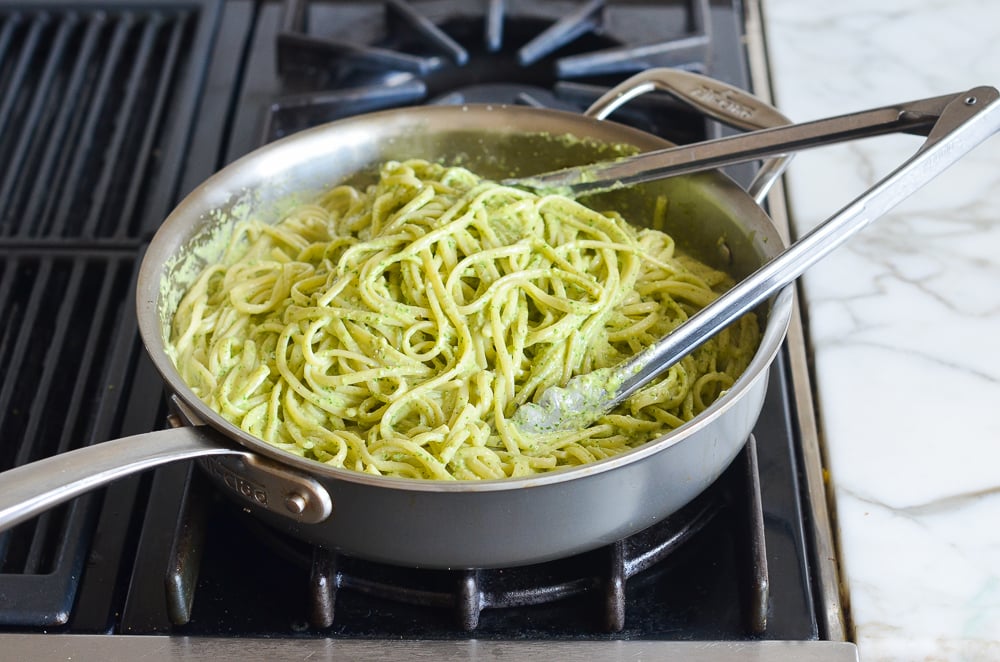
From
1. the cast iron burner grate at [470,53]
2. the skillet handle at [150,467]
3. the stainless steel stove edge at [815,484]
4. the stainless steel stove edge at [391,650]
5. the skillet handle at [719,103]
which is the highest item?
the skillet handle at [719,103]

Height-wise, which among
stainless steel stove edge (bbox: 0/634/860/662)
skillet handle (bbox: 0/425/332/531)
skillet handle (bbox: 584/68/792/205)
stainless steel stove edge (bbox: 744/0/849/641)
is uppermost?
skillet handle (bbox: 584/68/792/205)

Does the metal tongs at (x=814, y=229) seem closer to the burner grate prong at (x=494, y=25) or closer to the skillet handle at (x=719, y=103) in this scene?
the skillet handle at (x=719, y=103)

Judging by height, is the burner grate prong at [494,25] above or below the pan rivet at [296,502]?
above

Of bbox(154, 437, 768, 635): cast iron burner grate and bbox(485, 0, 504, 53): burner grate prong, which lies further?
bbox(485, 0, 504, 53): burner grate prong

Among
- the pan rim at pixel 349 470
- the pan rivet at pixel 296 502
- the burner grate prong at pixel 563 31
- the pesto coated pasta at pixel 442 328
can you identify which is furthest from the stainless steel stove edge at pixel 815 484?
the pan rivet at pixel 296 502

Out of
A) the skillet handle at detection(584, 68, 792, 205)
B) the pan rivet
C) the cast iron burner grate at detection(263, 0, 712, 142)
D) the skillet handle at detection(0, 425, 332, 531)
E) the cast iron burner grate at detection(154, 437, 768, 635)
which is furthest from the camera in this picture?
the cast iron burner grate at detection(263, 0, 712, 142)

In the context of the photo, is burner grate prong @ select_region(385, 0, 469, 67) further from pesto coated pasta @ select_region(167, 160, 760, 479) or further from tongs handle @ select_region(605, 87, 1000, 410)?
tongs handle @ select_region(605, 87, 1000, 410)

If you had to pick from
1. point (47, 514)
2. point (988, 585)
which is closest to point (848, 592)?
point (988, 585)

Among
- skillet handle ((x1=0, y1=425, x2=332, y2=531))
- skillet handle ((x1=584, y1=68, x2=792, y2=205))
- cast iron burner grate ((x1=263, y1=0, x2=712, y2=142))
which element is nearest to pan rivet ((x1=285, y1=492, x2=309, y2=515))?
skillet handle ((x1=0, y1=425, x2=332, y2=531))
